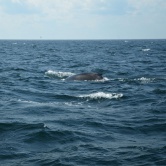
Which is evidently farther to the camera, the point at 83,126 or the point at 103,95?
the point at 103,95

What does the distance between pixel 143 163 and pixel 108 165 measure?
1011mm

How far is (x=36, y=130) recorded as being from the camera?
12.8 m

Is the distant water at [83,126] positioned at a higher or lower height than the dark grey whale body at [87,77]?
lower

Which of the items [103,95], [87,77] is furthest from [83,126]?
[87,77]

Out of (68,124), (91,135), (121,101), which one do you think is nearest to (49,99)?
(121,101)

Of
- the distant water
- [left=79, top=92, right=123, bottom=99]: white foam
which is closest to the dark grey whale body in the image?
the distant water

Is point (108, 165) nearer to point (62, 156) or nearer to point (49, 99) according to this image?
point (62, 156)

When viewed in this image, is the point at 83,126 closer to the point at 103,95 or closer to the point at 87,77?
the point at 103,95

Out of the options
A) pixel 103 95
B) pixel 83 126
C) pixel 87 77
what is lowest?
pixel 83 126

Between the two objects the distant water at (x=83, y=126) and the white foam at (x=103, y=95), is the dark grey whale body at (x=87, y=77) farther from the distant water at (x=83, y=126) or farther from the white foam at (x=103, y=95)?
the white foam at (x=103, y=95)

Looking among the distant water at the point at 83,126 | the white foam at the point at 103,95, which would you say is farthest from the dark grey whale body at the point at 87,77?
the white foam at the point at 103,95

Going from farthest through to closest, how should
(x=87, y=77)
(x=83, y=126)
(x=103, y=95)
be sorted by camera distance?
(x=87, y=77), (x=103, y=95), (x=83, y=126)

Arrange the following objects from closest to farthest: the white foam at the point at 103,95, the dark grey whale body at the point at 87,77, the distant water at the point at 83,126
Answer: the distant water at the point at 83,126, the white foam at the point at 103,95, the dark grey whale body at the point at 87,77

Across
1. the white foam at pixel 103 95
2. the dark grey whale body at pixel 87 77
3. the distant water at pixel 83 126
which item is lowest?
the distant water at pixel 83 126
